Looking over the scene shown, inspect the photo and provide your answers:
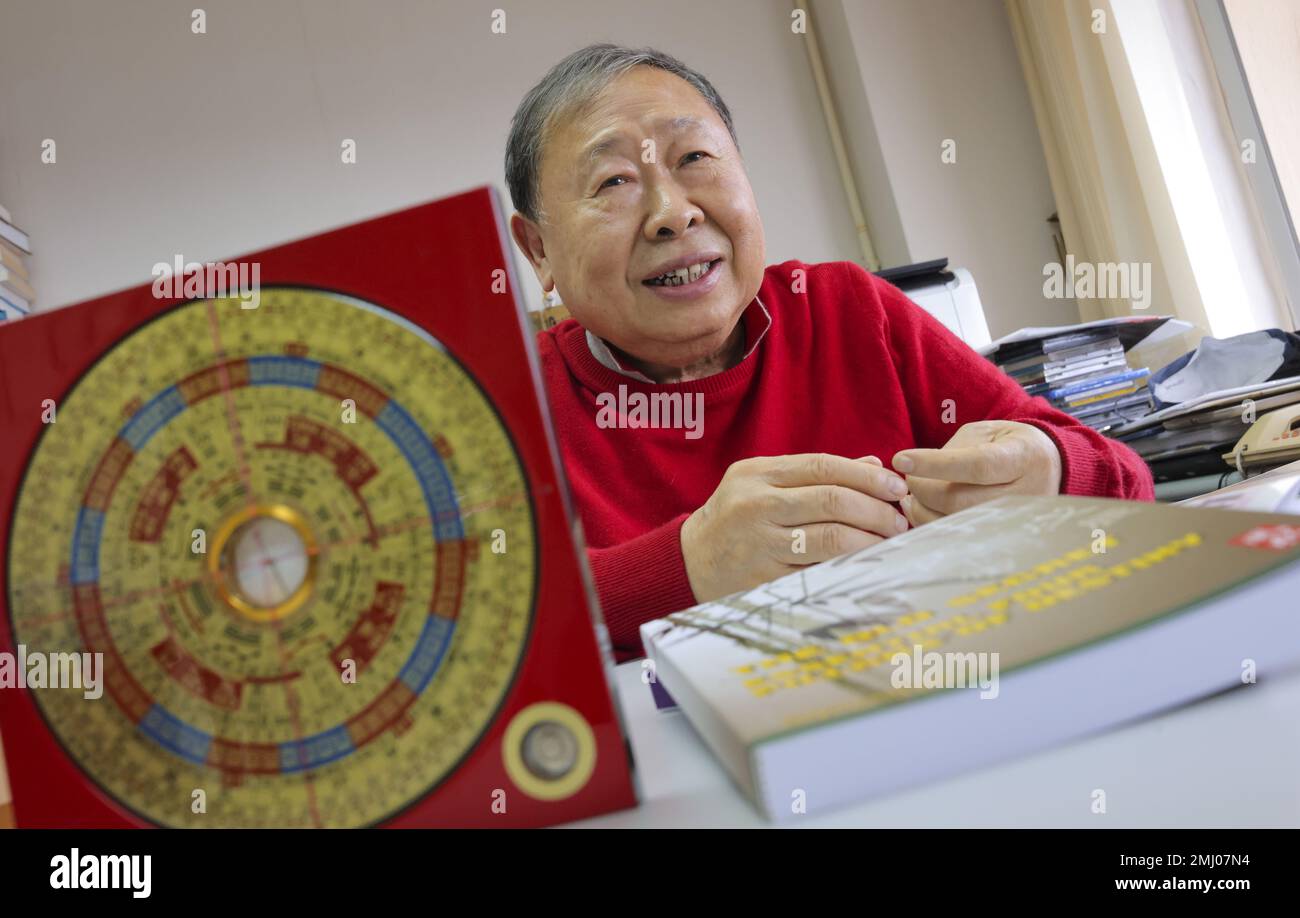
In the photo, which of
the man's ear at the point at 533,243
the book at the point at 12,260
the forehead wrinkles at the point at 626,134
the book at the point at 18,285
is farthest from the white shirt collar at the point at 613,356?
the book at the point at 12,260

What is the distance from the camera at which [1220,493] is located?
673 mm

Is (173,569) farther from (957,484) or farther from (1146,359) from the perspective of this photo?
(1146,359)

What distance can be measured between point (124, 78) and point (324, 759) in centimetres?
421

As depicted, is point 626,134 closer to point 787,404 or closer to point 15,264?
point 787,404

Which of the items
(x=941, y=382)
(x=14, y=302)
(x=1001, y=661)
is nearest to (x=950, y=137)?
(x=941, y=382)

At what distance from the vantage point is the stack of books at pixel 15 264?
10.0 feet

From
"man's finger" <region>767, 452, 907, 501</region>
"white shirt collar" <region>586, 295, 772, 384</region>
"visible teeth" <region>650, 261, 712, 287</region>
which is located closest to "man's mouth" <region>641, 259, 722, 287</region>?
"visible teeth" <region>650, 261, 712, 287</region>

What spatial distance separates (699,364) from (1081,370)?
112 cm

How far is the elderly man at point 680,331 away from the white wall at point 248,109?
2450mm

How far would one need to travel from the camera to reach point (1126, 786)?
0.94 ft

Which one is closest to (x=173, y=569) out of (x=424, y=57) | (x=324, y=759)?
(x=324, y=759)

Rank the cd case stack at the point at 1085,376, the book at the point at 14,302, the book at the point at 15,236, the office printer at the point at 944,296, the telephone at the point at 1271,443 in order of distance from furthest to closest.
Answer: the book at the point at 15,236
the book at the point at 14,302
the office printer at the point at 944,296
the cd case stack at the point at 1085,376
the telephone at the point at 1271,443

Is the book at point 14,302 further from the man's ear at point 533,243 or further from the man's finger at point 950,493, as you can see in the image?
the man's finger at point 950,493

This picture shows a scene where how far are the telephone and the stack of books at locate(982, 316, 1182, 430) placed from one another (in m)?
0.86
